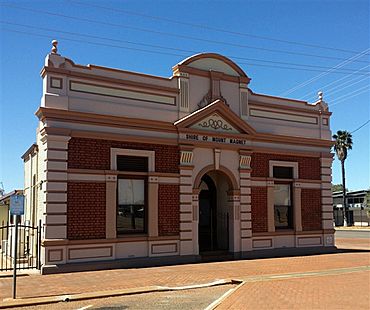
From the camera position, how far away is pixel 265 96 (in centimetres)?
2116

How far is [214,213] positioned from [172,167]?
372cm

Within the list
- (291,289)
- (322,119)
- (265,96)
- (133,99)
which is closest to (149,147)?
(133,99)

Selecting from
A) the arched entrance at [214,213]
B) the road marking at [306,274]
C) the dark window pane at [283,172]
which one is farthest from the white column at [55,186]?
the dark window pane at [283,172]

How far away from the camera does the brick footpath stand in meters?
12.4

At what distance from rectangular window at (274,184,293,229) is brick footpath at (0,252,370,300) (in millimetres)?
2559

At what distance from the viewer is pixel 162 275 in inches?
572

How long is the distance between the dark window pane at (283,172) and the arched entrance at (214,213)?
257 centimetres

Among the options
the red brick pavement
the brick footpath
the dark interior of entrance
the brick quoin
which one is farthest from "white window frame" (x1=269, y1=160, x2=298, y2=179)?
the red brick pavement

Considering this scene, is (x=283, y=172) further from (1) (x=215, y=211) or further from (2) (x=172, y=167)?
(2) (x=172, y=167)

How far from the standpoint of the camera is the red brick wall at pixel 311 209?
21.7 m

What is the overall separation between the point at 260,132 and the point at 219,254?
5.55 meters

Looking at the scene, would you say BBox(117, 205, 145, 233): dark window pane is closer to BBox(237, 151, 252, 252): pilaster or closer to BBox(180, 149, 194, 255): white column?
BBox(180, 149, 194, 255): white column

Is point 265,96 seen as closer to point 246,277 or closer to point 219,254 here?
point 219,254

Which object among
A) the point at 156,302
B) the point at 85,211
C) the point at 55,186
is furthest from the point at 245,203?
the point at 156,302
